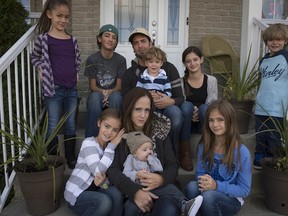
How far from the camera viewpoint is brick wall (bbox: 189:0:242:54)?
498 centimetres

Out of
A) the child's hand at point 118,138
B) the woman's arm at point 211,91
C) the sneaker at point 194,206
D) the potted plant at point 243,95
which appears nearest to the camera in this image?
the sneaker at point 194,206

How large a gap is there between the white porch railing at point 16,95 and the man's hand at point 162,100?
1.11 metres

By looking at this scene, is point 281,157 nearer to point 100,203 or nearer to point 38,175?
point 100,203

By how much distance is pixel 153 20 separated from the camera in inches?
197

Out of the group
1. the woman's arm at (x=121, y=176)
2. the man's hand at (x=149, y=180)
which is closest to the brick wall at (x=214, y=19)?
the woman's arm at (x=121, y=176)

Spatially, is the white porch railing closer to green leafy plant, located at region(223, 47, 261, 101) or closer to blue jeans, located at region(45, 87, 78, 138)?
blue jeans, located at region(45, 87, 78, 138)

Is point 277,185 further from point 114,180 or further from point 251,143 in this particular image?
point 114,180

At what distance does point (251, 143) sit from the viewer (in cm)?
305

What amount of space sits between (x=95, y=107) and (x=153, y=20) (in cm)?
267

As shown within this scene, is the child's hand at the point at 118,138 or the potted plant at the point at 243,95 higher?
the potted plant at the point at 243,95

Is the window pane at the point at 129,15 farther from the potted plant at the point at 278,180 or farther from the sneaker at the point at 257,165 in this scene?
the potted plant at the point at 278,180

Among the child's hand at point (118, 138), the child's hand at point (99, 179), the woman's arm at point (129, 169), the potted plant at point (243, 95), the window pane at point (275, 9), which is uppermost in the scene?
the window pane at point (275, 9)

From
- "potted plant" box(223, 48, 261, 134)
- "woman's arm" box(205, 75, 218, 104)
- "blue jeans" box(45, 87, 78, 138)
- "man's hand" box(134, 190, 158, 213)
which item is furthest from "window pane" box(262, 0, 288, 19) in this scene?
"man's hand" box(134, 190, 158, 213)

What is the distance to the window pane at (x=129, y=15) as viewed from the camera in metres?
4.95
